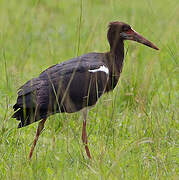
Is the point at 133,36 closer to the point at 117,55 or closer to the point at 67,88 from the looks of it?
the point at 117,55

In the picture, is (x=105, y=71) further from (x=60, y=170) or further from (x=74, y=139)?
(x=60, y=170)

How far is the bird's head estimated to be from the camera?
17.7 ft

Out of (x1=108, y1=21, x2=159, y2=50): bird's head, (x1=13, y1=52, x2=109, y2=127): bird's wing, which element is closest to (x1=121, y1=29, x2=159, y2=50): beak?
(x1=108, y1=21, x2=159, y2=50): bird's head

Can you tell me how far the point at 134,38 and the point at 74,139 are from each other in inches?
48.0

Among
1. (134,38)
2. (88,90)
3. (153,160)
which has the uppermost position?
(134,38)

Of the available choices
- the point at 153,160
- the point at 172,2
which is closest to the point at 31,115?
the point at 153,160

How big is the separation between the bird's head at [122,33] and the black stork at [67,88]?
0.25m

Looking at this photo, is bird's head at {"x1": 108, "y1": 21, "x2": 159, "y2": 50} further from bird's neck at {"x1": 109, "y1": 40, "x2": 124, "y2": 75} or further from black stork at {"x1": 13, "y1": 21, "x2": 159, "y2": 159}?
black stork at {"x1": 13, "y1": 21, "x2": 159, "y2": 159}

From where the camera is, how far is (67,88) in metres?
4.55

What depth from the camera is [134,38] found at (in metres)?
5.41

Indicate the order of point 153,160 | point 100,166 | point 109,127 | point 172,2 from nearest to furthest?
1. point 100,166
2. point 153,160
3. point 109,127
4. point 172,2

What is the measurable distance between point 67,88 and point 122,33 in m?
1.15

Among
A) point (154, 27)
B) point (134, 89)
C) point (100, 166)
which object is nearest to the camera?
point (100, 166)

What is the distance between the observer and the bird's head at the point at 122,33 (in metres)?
5.38
